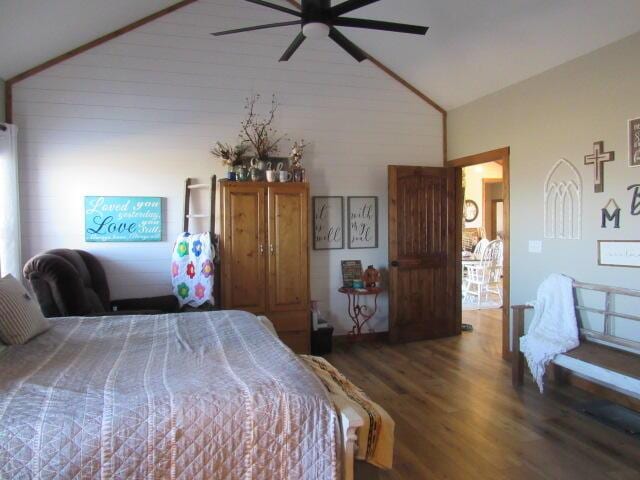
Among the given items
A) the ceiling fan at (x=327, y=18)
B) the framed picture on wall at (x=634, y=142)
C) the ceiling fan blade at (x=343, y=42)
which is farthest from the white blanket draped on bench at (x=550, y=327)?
the ceiling fan blade at (x=343, y=42)

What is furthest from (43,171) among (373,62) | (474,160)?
(474,160)

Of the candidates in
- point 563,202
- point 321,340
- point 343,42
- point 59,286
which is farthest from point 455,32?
point 59,286

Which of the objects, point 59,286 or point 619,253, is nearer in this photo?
point 59,286

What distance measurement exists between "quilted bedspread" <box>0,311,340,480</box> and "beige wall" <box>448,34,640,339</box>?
9.36 feet

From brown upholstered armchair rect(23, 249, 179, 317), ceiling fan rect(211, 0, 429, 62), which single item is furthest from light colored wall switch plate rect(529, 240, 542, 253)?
brown upholstered armchair rect(23, 249, 179, 317)

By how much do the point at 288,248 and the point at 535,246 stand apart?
2309mm

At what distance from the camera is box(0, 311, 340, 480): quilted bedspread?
4.25 ft

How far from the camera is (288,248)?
4.23 metres

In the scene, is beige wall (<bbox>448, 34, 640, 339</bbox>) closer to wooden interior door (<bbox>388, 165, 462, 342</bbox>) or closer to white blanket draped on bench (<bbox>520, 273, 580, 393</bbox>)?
white blanket draped on bench (<bbox>520, 273, 580, 393</bbox>)

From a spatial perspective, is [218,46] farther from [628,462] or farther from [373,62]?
[628,462]

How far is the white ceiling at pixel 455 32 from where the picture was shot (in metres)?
3.14

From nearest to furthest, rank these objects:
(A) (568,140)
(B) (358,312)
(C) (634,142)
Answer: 1. (C) (634,142)
2. (A) (568,140)
3. (B) (358,312)

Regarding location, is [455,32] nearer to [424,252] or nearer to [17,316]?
[424,252]

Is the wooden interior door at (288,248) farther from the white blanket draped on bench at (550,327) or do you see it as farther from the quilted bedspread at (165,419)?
the quilted bedspread at (165,419)
